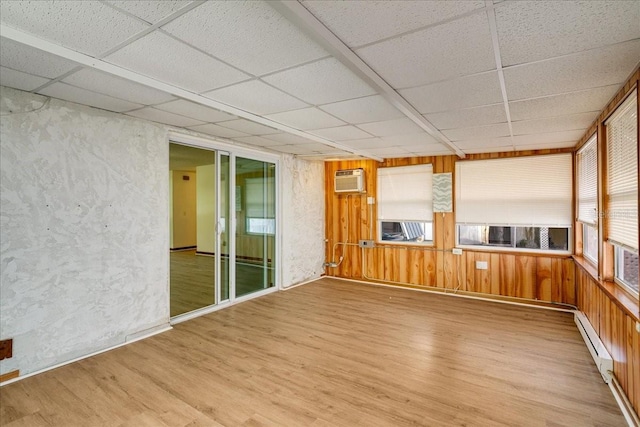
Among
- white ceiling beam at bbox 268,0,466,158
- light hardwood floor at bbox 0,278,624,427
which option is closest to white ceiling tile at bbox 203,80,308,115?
white ceiling beam at bbox 268,0,466,158

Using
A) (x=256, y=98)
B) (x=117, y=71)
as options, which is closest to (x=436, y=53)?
(x=256, y=98)

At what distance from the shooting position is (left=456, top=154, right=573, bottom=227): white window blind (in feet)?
16.2

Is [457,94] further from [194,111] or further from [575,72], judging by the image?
[194,111]

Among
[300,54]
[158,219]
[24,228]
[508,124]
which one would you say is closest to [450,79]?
[300,54]

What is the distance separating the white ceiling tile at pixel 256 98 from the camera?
105 inches

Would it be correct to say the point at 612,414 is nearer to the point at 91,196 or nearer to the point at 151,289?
the point at 151,289

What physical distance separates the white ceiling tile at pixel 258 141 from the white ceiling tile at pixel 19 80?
228cm

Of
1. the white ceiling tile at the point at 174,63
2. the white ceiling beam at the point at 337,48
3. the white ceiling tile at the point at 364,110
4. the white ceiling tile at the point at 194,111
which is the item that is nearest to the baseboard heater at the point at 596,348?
the white ceiling beam at the point at 337,48

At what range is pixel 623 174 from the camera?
272 centimetres

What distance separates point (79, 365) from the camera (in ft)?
9.85

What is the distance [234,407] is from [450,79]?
2.91m

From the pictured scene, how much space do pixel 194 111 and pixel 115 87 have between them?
2.49ft

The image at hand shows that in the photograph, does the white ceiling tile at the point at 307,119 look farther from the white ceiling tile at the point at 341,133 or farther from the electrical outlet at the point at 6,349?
the electrical outlet at the point at 6,349

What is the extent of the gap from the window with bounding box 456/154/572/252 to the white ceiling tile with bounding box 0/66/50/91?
18.4ft
